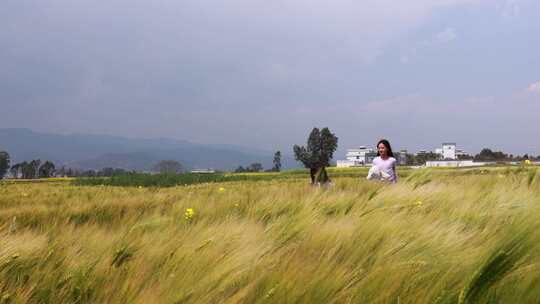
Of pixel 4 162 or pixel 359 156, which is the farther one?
pixel 359 156

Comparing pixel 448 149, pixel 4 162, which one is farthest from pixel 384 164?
pixel 448 149

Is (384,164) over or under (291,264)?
over

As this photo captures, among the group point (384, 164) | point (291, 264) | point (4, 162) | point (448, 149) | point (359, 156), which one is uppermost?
point (448, 149)

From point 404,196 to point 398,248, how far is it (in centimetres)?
123

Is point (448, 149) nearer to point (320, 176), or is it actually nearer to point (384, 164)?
point (384, 164)

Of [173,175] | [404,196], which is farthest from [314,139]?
[404,196]

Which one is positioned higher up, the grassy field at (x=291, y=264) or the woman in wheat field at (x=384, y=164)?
the woman in wheat field at (x=384, y=164)

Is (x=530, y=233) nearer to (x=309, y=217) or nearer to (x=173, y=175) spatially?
(x=309, y=217)

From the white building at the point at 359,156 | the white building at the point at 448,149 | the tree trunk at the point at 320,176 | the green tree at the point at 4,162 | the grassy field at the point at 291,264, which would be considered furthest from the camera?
the white building at the point at 448,149

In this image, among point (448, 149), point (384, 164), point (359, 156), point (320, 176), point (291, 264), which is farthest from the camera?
point (448, 149)

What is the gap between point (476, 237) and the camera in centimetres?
156

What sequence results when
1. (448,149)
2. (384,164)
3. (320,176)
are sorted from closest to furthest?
(320,176), (384,164), (448,149)

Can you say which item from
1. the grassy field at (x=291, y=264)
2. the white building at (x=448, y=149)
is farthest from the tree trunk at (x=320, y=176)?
the white building at (x=448, y=149)

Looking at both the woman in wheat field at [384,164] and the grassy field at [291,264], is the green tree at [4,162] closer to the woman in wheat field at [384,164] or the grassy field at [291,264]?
the woman in wheat field at [384,164]
